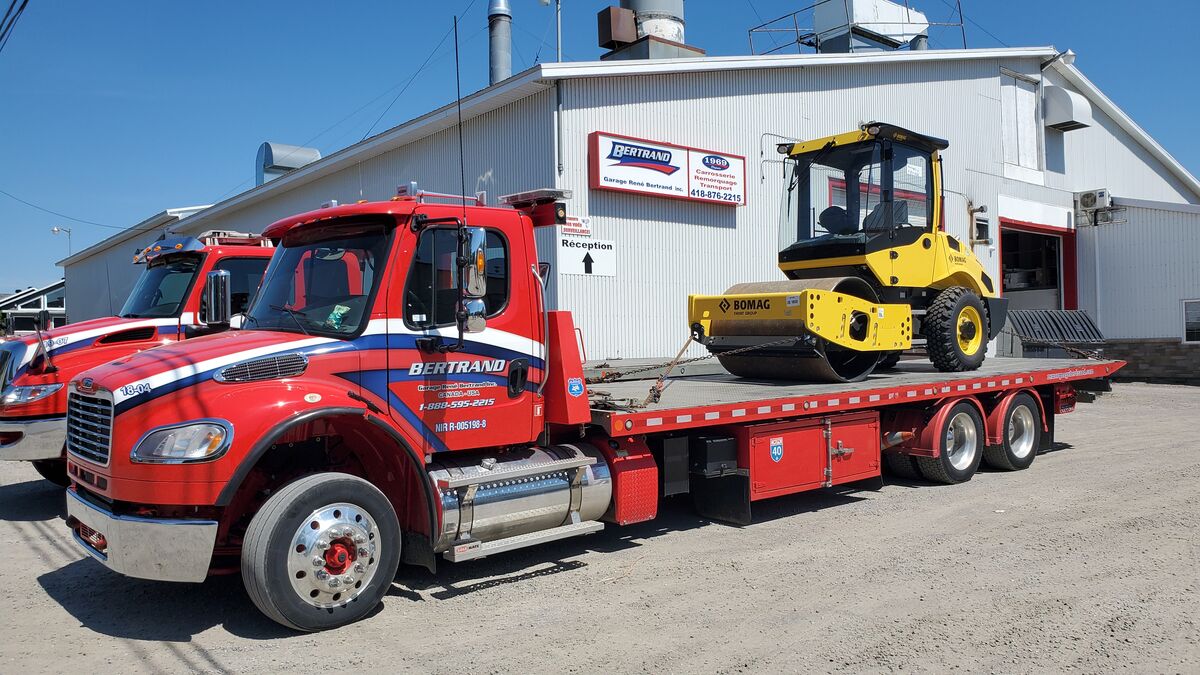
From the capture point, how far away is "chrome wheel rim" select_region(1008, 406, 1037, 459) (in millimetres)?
10703

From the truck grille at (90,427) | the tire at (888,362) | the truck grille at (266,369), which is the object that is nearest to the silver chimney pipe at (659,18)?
the tire at (888,362)

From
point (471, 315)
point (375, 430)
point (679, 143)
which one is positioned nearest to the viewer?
point (375, 430)

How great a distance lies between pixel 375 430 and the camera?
18.4ft

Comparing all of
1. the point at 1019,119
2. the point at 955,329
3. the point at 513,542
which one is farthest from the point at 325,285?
the point at 1019,119

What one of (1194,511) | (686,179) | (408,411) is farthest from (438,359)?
(686,179)

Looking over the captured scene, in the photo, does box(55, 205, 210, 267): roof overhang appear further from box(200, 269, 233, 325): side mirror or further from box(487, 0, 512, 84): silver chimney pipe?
box(200, 269, 233, 325): side mirror

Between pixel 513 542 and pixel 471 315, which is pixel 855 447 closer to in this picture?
pixel 513 542

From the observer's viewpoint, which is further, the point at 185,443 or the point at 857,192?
the point at 857,192

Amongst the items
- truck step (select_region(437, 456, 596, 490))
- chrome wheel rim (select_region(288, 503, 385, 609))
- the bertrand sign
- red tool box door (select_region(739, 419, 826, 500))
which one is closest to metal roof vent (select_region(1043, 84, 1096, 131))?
the bertrand sign

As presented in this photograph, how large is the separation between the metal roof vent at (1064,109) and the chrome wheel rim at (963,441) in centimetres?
1707

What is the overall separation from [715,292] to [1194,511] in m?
8.86

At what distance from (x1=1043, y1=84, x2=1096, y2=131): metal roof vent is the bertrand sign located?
40.4 ft

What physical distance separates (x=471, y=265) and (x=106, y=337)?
203 inches

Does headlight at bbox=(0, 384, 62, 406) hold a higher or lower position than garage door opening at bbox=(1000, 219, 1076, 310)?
lower
